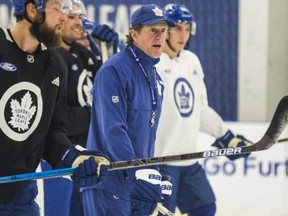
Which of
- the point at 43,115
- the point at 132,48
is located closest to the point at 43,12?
the point at 43,115

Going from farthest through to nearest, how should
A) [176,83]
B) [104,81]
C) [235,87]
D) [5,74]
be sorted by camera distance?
[235,87]
[176,83]
[104,81]
[5,74]

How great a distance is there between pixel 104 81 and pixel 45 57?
0.38 meters

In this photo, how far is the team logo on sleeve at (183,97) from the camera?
4269 mm

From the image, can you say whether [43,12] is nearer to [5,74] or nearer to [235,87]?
[5,74]

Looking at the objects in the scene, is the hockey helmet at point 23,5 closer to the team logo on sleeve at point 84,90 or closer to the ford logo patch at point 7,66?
the ford logo patch at point 7,66

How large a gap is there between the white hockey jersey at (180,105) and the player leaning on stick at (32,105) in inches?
52.5

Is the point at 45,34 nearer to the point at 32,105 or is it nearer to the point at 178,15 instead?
the point at 32,105

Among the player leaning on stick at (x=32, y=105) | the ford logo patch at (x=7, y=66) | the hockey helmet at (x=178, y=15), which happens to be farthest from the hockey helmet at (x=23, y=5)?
the hockey helmet at (x=178, y=15)

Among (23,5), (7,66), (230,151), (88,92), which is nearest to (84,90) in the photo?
(88,92)

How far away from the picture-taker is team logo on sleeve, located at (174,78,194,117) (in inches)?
168

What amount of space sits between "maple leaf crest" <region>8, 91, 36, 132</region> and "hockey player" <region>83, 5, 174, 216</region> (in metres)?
0.42

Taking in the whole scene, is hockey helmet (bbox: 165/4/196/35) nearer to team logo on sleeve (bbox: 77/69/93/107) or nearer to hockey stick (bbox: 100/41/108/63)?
hockey stick (bbox: 100/41/108/63)

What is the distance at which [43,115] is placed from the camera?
2.85 m

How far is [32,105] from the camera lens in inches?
111
